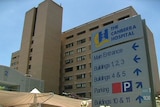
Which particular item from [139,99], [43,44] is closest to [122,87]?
[139,99]

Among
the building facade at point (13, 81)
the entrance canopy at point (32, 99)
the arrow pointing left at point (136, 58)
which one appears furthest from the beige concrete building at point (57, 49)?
the arrow pointing left at point (136, 58)

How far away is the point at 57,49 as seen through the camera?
1998 inches

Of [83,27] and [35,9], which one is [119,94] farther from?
[35,9]

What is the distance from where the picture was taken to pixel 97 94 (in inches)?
264

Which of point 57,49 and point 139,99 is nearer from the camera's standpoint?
point 139,99

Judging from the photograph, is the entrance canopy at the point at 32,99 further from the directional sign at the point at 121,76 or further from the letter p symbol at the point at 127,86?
the letter p symbol at the point at 127,86

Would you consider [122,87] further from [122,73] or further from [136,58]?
[136,58]

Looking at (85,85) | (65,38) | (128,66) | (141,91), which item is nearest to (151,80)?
(141,91)

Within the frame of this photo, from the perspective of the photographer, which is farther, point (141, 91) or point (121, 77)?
point (121, 77)

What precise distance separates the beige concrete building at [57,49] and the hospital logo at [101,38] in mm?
38138

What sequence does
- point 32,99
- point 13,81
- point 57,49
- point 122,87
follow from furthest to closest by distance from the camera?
point 57,49 < point 13,81 < point 32,99 < point 122,87

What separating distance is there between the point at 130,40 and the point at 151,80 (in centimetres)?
140

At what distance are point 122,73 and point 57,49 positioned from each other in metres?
45.0

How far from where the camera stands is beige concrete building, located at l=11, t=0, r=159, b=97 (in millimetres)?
46356
